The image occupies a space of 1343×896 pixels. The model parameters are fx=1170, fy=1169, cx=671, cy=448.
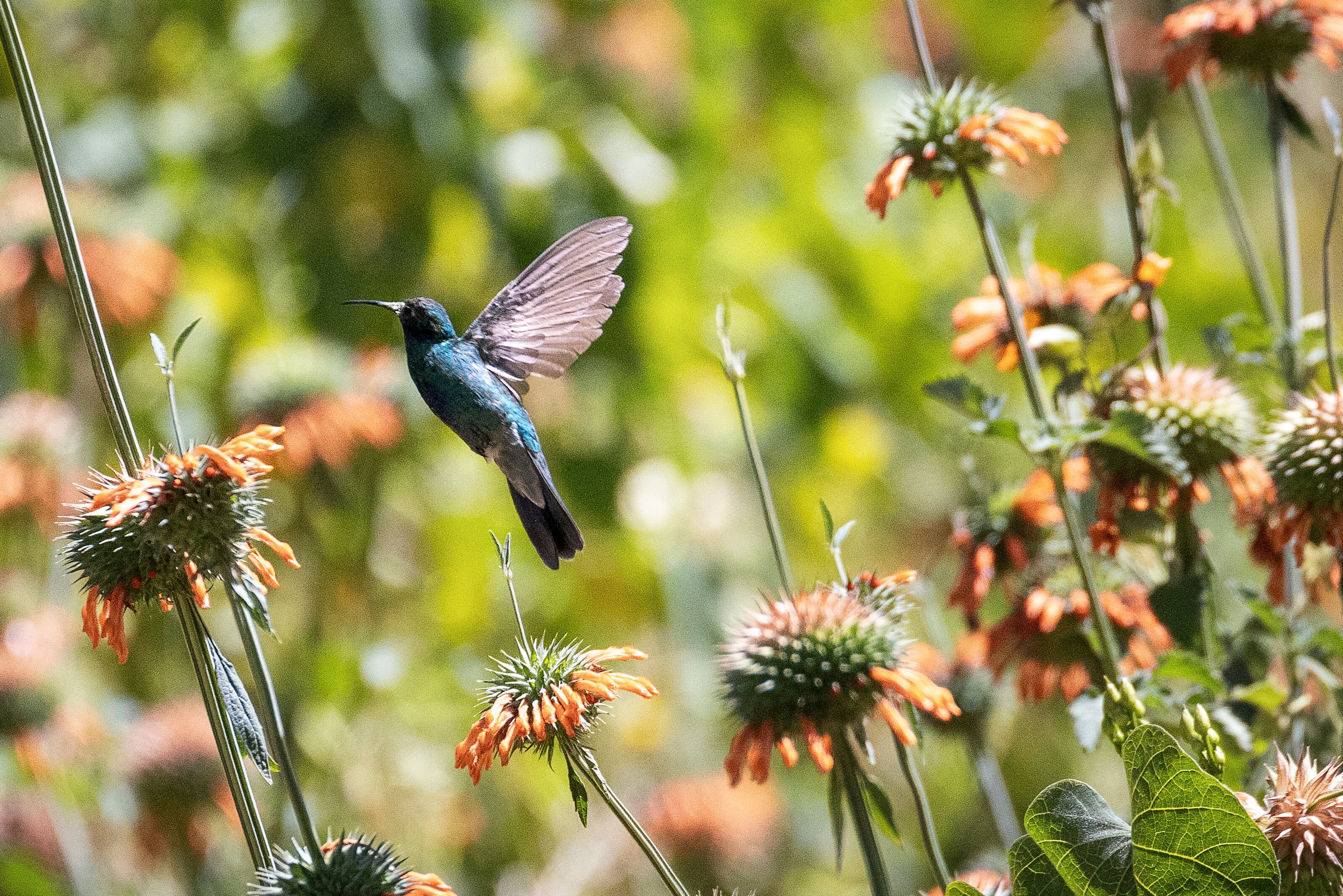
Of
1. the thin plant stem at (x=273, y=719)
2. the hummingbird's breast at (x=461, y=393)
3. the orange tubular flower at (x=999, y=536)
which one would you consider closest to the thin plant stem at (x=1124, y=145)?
the orange tubular flower at (x=999, y=536)

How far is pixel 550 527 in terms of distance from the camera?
17.2 inches

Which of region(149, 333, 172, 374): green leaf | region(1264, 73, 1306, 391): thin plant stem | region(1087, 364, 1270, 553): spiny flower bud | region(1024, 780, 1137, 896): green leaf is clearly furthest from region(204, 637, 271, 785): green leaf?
region(1264, 73, 1306, 391): thin plant stem

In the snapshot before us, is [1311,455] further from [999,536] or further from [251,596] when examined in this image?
[251,596]

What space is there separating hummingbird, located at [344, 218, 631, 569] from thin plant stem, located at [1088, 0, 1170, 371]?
0.44m

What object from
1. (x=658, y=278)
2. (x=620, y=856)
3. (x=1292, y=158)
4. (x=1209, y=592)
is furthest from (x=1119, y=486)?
(x=1292, y=158)

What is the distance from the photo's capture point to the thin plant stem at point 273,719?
1.48 ft

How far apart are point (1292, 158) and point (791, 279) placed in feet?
3.77

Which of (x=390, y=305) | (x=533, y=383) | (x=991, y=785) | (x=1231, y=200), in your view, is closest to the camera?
(x=390, y=305)

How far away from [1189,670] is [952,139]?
1.13ft

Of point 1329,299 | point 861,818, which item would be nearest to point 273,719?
point 861,818

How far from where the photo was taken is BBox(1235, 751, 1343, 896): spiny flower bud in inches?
21.2

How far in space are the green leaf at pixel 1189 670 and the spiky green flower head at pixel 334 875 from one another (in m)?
0.45

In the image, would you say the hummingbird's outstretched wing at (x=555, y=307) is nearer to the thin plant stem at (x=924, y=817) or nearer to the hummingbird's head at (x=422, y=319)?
the hummingbird's head at (x=422, y=319)

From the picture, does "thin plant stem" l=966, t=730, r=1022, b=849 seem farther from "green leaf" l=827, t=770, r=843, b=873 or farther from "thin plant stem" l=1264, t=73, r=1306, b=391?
"thin plant stem" l=1264, t=73, r=1306, b=391
